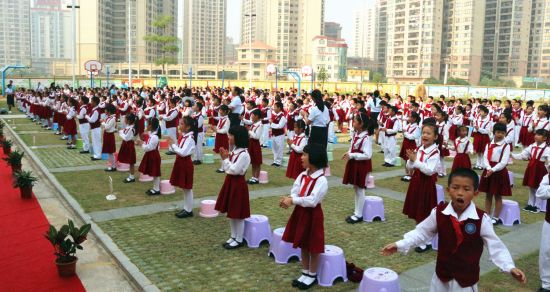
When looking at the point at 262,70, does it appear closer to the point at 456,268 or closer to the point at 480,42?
the point at 480,42

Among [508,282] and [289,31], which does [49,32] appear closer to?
[289,31]

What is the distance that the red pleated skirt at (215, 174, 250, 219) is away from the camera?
7.12m

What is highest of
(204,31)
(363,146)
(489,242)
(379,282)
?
(204,31)

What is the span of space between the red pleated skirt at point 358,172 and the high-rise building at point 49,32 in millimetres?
99460

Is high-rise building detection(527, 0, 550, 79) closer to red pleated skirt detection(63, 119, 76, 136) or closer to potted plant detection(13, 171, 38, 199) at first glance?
red pleated skirt detection(63, 119, 76, 136)

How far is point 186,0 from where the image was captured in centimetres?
13100

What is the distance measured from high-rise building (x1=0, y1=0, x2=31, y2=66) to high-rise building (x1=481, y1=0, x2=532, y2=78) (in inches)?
3551

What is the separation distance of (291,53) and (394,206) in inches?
4527

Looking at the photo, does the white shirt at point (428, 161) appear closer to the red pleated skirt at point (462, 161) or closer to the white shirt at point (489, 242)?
the white shirt at point (489, 242)

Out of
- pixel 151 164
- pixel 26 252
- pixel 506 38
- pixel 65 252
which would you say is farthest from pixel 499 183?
pixel 506 38

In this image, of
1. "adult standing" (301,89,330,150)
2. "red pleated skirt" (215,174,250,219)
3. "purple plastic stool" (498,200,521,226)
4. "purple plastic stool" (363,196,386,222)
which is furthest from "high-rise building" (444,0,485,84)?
"red pleated skirt" (215,174,250,219)

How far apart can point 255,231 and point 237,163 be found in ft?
3.57

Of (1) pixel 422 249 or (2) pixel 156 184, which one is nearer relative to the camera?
(1) pixel 422 249

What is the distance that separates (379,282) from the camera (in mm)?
5332
